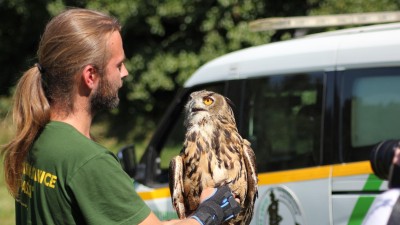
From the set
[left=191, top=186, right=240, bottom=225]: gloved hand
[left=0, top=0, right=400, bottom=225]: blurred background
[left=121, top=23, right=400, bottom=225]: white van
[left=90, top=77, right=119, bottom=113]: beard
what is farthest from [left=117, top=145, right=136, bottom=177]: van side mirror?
[left=0, top=0, right=400, bottom=225]: blurred background

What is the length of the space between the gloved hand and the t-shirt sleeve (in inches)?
12.2

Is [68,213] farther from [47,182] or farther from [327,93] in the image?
[327,93]

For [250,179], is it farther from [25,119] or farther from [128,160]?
[128,160]

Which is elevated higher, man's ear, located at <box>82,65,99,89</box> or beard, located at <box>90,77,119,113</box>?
man's ear, located at <box>82,65,99,89</box>

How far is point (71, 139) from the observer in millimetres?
2553

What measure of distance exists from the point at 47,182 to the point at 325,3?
897 cm

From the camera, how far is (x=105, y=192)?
8.13 ft

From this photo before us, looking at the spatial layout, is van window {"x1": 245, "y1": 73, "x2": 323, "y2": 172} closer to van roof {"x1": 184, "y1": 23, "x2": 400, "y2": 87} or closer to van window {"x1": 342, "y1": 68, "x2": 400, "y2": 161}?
van roof {"x1": 184, "y1": 23, "x2": 400, "y2": 87}

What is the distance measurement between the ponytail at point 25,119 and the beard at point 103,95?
6.8 inches

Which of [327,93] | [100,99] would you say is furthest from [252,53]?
[100,99]

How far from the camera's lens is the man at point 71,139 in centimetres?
248

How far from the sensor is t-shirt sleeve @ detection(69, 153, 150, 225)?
8.09ft

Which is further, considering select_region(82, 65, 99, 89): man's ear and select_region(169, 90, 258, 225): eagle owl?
select_region(169, 90, 258, 225): eagle owl

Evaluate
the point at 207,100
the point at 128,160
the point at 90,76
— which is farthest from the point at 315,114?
the point at 90,76
